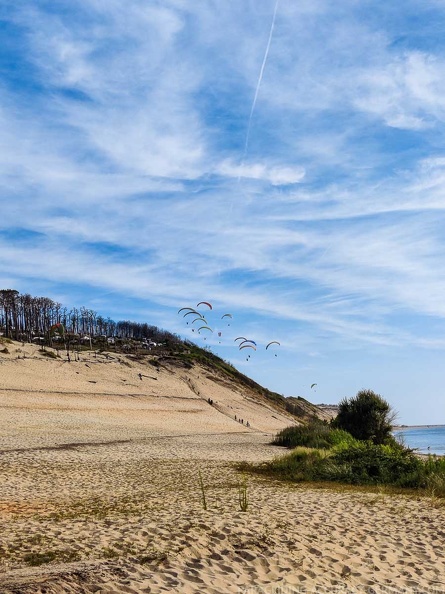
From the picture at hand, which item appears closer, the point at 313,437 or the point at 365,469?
the point at 365,469

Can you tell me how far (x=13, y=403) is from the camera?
48406mm

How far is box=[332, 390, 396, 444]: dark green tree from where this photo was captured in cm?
3509

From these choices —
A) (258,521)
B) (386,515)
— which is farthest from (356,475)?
(258,521)

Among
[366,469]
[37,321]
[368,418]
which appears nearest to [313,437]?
[368,418]

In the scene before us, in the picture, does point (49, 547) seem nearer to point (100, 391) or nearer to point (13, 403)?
point (13, 403)

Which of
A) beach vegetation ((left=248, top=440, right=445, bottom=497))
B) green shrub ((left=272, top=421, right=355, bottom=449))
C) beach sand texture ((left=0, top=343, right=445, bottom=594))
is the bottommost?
beach sand texture ((left=0, top=343, right=445, bottom=594))

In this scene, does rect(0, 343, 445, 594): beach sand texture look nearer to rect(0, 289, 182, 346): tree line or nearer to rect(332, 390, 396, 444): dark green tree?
rect(332, 390, 396, 444): dark green tree

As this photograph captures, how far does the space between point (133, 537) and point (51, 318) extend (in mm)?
106291


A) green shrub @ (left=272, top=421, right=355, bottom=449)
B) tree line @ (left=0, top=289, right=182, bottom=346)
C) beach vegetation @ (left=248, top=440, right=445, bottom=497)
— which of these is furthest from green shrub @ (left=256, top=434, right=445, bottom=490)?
tree line @ (left=0, top=289, right=182, bottom=346)

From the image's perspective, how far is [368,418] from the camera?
3525 centimetres

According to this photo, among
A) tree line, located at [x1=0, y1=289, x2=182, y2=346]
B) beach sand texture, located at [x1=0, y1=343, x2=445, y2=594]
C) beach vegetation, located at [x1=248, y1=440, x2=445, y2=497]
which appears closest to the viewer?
beach sand texture, located at [x1=0, y1=343, x2=445, y2=594]

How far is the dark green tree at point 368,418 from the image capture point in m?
35.1

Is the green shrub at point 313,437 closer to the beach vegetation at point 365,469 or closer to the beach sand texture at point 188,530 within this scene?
the beach sand texture at point 188,530

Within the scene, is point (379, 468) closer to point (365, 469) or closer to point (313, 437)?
point (365, 469)
